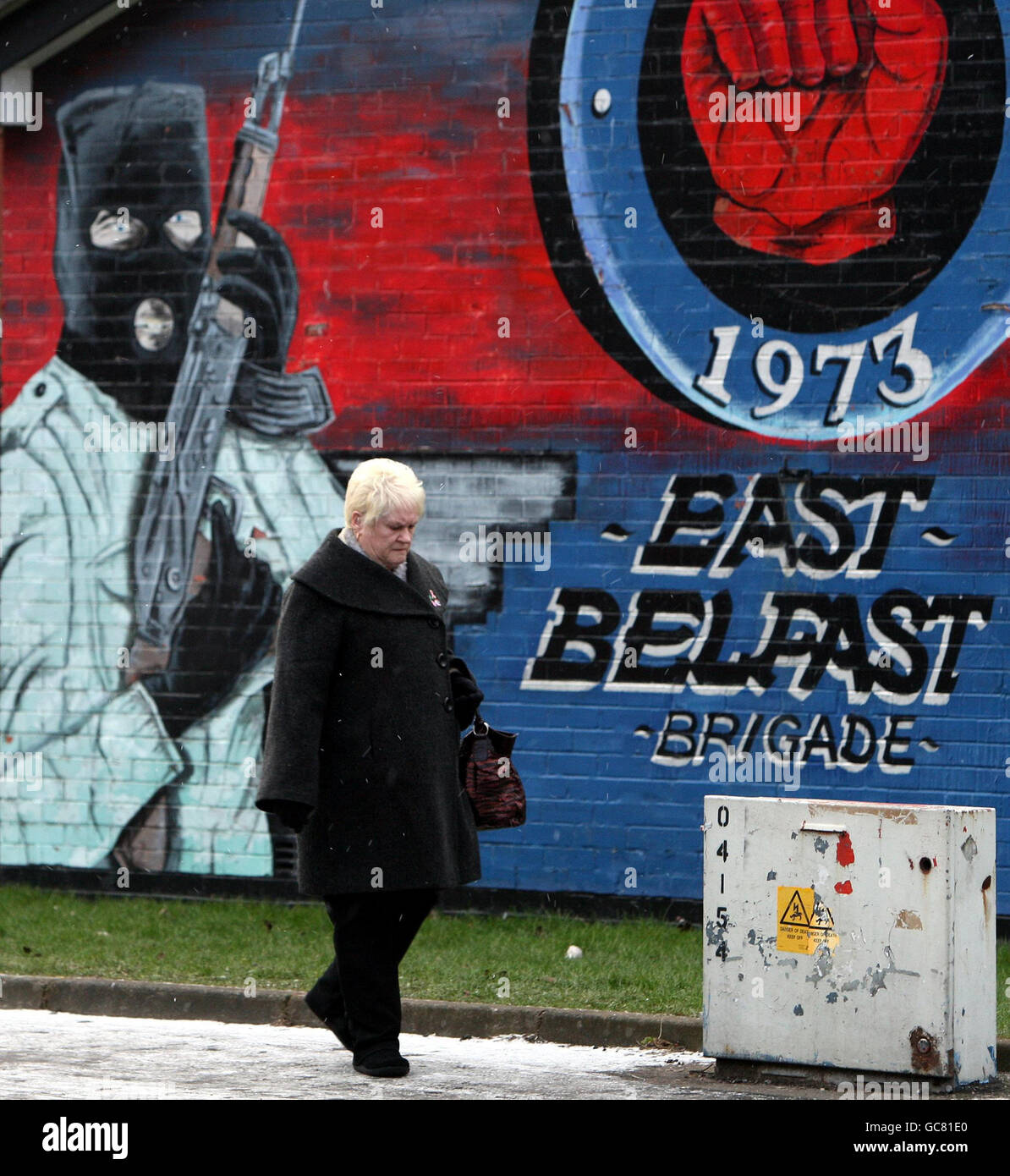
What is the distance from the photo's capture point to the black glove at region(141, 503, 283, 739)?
10.3 m

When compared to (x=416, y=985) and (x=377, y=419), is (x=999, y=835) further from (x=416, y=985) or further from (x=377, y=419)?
(x=377, y=419)

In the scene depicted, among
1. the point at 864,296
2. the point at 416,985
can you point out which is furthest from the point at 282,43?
the point at 416,985

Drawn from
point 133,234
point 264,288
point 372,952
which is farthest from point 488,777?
point 133,234

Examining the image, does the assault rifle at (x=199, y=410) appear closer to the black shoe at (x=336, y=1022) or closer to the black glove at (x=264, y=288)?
the black glove at (x=264, y=288)

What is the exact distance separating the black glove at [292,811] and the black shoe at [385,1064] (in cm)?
85

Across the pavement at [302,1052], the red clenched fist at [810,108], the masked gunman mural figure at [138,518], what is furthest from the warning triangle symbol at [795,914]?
the masked gunman mural figure at [138,518]

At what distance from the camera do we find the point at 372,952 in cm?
637

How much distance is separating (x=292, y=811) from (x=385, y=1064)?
958mm

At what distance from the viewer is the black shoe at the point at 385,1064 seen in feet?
21.0

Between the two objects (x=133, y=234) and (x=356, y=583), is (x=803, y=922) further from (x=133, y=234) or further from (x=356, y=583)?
(x=133, y=234)

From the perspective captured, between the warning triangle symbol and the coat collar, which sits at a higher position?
the coat collar

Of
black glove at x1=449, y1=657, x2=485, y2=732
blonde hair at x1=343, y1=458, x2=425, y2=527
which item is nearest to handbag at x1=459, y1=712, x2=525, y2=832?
black glove at x1=449, y1=657, x2=485, y2=732

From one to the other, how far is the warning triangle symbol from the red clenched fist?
4074mm

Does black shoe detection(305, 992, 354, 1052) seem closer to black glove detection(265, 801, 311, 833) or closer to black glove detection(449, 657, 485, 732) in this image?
black glove detection(265, 801, 311, 833)
